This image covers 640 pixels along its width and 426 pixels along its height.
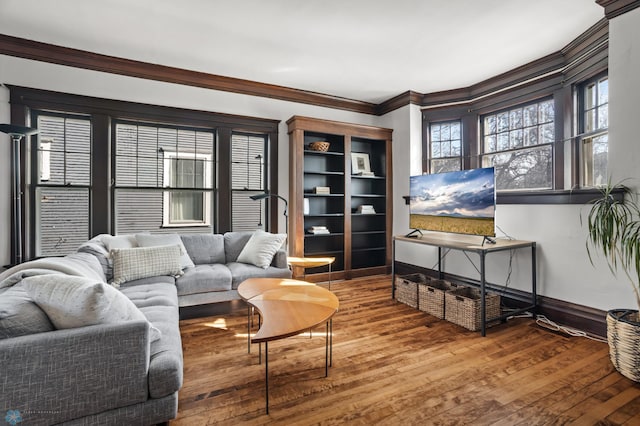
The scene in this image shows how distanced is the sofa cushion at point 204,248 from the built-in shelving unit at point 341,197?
3.54 feet

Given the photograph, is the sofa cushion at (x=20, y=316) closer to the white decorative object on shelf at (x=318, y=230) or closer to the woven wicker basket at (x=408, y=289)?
the woven wicker basket at (x=408, y=289)

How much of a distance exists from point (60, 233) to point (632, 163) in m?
5.51

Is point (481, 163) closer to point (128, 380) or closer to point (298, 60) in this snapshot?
point (298, 60)

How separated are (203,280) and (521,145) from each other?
3.93 m

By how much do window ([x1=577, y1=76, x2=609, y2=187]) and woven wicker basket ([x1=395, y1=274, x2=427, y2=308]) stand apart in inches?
76.8

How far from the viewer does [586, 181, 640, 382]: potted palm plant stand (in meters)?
2.03

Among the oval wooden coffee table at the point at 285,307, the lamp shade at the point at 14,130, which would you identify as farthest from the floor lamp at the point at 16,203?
the oval wooden coffee table at the point at 285,307

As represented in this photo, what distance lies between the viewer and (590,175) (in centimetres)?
306

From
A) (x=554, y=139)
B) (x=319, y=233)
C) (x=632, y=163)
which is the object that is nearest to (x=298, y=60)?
(x=319, y=233)

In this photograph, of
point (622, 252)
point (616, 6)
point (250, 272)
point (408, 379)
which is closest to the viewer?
point (408, 379)

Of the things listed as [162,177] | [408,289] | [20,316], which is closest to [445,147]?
[408,289]

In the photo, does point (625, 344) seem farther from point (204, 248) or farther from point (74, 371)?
point (204, 248)

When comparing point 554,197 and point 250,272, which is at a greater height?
point 554,197

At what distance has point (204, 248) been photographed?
364cm
